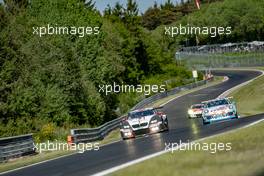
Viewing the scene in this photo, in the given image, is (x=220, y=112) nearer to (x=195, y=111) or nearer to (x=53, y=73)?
(x=195, y=111)

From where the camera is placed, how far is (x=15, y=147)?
74.7ft

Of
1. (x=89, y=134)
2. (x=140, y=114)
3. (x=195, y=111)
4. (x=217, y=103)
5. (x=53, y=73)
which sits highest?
(x=53, y=73)

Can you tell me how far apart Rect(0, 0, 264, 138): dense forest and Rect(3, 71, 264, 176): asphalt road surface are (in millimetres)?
8275

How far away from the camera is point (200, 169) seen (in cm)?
941

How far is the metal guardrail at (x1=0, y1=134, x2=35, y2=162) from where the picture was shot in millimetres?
21922

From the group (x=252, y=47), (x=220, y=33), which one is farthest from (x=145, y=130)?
(x=220, y=33)

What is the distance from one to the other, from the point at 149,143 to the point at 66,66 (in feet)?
115

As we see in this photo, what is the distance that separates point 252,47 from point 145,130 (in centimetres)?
10580

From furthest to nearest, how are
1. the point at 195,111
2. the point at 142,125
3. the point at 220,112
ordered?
the point at 195,111
the point at 220,112
the point at 142,125

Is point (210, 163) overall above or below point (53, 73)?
below

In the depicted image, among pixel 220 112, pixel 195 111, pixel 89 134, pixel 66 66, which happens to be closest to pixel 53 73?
pixel 66 66

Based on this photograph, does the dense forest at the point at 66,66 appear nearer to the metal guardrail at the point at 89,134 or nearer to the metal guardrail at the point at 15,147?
the metal guardrail at the point at 89,134

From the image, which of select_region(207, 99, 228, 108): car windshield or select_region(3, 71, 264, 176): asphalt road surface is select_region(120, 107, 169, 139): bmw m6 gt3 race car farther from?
select_region(207, 99, 228, 108): car windshield

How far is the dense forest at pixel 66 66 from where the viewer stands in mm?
43656
